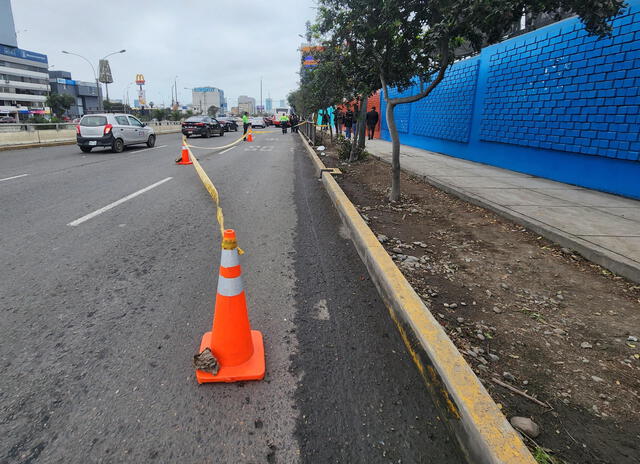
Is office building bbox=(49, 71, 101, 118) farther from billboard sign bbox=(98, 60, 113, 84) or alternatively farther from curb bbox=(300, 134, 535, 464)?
curb bbox=(300, 134, 535, 464)

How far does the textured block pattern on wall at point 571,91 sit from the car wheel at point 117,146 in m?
13.5

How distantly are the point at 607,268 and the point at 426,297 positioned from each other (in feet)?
6.49

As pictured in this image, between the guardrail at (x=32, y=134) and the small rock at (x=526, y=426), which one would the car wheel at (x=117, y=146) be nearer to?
the guardrail at (x=32, y=134)

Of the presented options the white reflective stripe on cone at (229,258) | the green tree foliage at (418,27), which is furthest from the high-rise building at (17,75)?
the white reflective stripe on cone at (229,258)

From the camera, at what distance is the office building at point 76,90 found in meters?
118

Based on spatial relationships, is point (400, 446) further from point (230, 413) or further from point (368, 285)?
point (368, 285)

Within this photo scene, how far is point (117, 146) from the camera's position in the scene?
15148 mm

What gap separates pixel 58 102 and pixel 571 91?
106614 millimetres

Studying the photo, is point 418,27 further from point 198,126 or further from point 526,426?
point 198,126

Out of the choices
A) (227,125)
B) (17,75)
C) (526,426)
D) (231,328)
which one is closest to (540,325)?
(526,426)

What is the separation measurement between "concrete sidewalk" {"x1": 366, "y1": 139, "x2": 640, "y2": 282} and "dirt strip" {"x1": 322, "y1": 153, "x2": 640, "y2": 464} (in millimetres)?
137

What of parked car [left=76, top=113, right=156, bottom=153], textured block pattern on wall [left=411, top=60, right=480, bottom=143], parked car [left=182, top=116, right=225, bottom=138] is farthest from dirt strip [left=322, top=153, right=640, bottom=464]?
parked car [left=182, top=116, right=225, bottom=138]

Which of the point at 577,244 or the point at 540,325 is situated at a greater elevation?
the point at 577,244

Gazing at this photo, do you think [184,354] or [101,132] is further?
[101,132]
